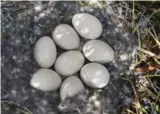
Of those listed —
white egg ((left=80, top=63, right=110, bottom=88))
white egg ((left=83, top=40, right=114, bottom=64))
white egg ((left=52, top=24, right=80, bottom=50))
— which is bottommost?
white egg ((left=80, top=63, right=110, bottom=88))

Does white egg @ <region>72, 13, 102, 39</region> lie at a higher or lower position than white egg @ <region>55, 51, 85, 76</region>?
higher

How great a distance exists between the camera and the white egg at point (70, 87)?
1321 millimetres

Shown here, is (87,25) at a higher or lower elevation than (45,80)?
higher

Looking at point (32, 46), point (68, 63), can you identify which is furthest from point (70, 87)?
point (32, 46)

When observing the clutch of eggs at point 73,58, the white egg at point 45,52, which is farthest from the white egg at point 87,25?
the white egg at point 45,52

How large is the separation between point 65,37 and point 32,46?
0.13 m

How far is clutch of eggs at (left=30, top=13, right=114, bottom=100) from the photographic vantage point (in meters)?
1.33

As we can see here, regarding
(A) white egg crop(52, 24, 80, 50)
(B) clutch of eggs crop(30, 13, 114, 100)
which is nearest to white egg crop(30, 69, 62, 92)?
(B) clutch of eggs crop(30, 13, 114, 100)

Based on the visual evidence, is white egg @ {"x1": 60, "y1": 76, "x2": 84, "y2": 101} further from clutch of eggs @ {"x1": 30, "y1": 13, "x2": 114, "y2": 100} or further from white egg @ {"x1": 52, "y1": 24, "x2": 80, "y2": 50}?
white egg @ {"x1": 52, "y1": 24, "x2": 80, "y2": 50}

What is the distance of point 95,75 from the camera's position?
4.41 ft

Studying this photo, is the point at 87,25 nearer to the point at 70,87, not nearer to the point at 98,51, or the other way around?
the point at 98,51

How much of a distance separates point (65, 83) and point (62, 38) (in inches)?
6.7

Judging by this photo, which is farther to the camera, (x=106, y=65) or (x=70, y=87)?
(x=106, y=65)

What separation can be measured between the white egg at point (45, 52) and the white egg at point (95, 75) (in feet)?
0.40
